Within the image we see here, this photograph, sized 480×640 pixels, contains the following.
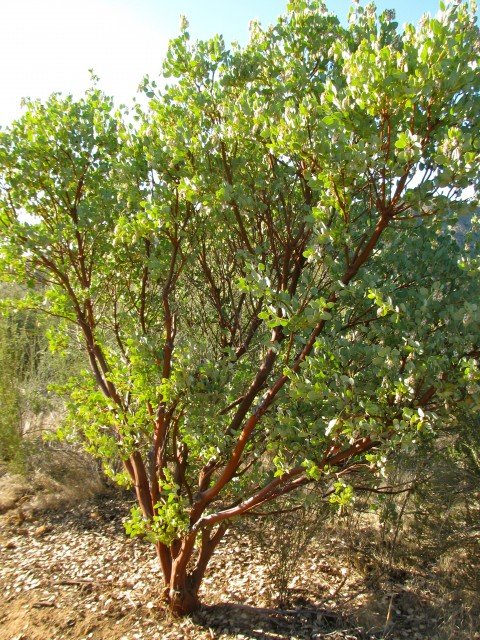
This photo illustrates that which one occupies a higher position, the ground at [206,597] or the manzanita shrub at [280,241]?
the manzanita shrub at [280,241]

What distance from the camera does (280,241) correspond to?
11.5 ft

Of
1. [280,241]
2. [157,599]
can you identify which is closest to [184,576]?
[157,599]

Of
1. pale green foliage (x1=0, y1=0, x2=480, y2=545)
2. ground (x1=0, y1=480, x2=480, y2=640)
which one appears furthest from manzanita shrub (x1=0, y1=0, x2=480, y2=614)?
ground (x1=0, y1=480, x2=480, y2=640)

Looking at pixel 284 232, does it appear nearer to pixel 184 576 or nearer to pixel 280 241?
pixel 280 241

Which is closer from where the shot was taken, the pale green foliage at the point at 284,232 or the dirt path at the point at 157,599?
the pale green foliage at the point at 284,232

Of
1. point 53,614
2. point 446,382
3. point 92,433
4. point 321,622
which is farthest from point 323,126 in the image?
point 53,614

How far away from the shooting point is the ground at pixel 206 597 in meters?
3.99

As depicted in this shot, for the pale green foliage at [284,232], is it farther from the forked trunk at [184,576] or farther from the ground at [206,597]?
the ground at [206,597]

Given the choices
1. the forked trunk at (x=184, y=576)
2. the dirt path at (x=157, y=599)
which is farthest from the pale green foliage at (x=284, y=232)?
the dirt path at (x=157, y=599)

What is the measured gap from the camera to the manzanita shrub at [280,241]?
91.5 inches

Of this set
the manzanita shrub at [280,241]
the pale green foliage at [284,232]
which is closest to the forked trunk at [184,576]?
the manzanita shrub at [280,241]

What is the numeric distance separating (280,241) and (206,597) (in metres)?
3.16

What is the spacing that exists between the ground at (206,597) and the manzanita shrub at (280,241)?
379 millimetres

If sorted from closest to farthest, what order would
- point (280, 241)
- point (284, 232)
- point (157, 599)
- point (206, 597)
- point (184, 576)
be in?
point (280, 241) → point (284, 232) → point (184, 576) → point (157, 599) → point (206, 597)
